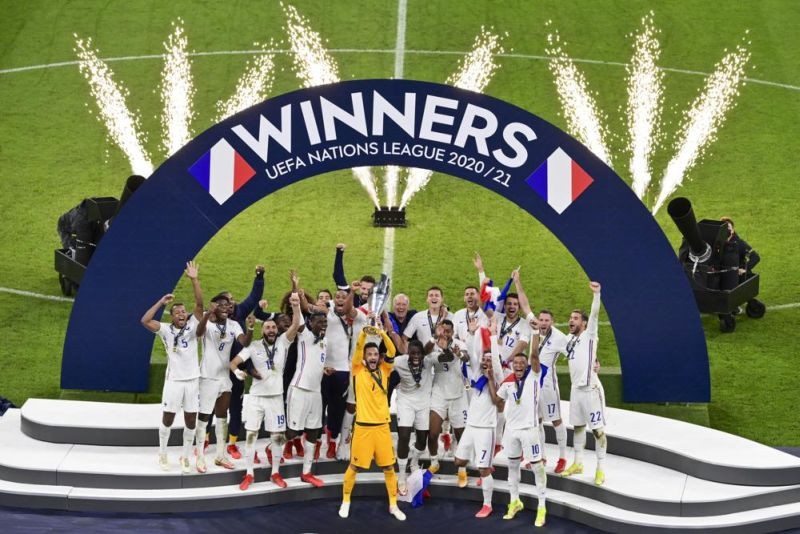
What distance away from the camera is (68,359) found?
1823cm

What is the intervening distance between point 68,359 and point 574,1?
16.1 meters

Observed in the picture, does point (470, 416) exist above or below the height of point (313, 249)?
below

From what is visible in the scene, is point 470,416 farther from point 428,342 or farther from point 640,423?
point 640,423

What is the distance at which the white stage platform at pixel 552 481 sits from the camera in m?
15.8

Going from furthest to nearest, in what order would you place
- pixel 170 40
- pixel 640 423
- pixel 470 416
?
pixel 170 40 < pixel 640 423 < pixel 470 416

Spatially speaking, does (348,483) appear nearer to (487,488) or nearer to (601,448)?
(487,488)

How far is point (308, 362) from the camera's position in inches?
650

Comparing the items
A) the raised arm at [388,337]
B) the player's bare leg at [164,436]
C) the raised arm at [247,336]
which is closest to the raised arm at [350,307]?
the raised arm at [388,337]

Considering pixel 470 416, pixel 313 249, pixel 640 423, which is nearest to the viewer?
pixel 470 416

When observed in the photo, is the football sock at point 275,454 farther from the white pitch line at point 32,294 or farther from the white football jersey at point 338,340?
the white pitch line at point 32,294

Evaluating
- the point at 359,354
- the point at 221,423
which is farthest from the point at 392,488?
the point at 221,423

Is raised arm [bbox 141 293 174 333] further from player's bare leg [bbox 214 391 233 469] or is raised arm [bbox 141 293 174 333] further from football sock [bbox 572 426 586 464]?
football sock [bbox 572 426 586 464]

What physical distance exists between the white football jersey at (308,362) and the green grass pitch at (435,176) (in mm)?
2377

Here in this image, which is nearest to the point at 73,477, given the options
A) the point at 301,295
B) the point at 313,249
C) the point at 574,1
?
the point at 301,295
